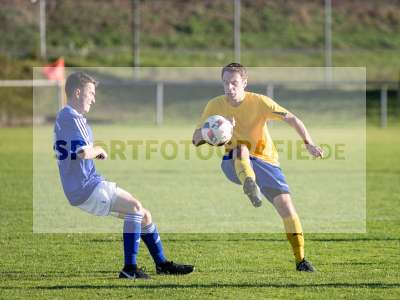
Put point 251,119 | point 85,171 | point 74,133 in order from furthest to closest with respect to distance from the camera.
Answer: point 251,119, point 85,171, point 74,133

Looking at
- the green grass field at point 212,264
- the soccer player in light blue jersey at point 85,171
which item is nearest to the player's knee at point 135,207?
the soccer player in light blue jersey at point 85,171

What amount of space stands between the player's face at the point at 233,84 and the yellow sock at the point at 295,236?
114 centimetres

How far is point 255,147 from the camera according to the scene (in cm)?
792

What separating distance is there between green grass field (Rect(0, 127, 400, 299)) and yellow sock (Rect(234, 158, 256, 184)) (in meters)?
0.78

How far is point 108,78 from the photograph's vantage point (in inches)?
1428

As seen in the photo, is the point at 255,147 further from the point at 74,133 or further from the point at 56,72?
the point at 56,72

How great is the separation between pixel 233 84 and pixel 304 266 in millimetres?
1621

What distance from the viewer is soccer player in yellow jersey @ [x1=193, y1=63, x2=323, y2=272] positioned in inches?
297

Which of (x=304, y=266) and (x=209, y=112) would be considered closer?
(x=304, y=266)

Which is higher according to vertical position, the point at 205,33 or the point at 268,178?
the point at 205,33

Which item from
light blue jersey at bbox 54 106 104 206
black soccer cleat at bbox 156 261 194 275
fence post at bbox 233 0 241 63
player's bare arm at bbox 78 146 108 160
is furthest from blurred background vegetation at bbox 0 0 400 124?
player's bare arm at bbox 78 146 108 160

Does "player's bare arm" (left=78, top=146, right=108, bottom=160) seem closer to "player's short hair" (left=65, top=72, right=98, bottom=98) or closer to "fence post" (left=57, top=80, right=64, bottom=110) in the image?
"player's short hair" (left=65, top=72, right=98, bottom=98)

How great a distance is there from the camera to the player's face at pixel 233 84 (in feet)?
25.0

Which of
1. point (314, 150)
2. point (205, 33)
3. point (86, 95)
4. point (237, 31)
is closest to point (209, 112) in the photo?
point (314, 150)
